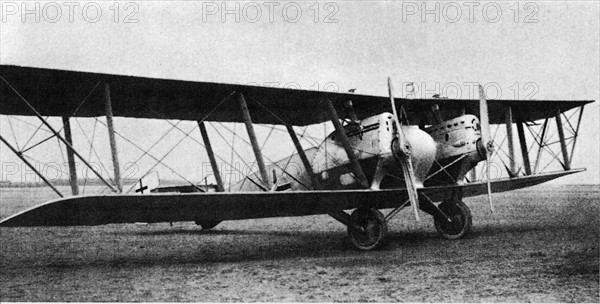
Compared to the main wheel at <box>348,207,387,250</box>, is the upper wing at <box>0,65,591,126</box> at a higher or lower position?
higher

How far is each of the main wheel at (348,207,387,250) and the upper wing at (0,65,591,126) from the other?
88.7 inches

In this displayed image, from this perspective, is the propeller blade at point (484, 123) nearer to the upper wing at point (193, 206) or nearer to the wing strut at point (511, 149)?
the upper wing at point (193, 206)

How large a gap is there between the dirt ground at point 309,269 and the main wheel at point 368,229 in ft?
0.88

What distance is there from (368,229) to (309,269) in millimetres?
2333

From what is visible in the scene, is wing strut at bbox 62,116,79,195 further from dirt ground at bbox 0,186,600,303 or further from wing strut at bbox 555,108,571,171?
wing strut at bbox 555,108,571,171

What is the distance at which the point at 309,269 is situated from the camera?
7.23m

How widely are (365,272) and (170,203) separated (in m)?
2.89

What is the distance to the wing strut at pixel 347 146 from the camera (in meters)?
9.41

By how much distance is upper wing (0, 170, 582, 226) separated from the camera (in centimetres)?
650

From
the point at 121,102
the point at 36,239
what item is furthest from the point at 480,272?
the point at 36,239

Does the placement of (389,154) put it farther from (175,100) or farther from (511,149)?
(175,100)

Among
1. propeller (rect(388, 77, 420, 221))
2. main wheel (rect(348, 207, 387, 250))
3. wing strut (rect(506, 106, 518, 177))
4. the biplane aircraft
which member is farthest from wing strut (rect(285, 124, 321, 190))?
wing strut (rect(506, 106, 518, 177))

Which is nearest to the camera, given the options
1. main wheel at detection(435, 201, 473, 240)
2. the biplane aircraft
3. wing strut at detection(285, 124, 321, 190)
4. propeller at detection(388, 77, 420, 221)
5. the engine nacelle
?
the biplane aircraft

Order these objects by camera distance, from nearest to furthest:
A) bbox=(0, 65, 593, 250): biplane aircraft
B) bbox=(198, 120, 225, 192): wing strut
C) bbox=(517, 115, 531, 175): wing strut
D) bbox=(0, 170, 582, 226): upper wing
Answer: bbox=(0, 170, 582, 226): upper wing < bbox=(0, 65, 593, 250): biplane aircraft < bbox=(198, 120, 225, 192): wing strut < bbox=(517, 115, 531, 175): wing strut
